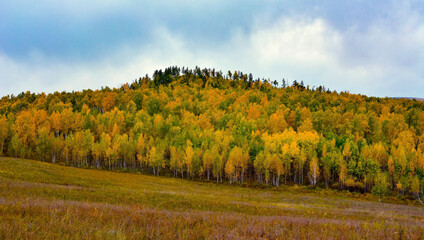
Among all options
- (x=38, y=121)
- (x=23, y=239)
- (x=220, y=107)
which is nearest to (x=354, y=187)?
(x=23, y=239)

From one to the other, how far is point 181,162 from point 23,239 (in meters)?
79.9

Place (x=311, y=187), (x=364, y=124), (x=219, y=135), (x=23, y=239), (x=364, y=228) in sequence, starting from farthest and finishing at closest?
(x=364, y=124)
(x=219, y=135)
(x=311, y=187)
(x=364, y=228)
(x=23, y=239)

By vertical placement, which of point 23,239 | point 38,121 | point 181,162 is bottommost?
point 181,162

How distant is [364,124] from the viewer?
12325cm

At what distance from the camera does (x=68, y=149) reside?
296 ft

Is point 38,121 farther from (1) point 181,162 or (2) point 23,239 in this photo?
(2) point 23,239

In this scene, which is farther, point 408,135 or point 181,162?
point 408,135

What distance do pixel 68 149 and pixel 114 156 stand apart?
695 inches

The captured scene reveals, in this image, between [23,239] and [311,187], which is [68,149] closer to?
[311,187]

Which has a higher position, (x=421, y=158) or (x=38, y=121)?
(x=38, y=121)

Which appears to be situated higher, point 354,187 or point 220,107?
point 220,107

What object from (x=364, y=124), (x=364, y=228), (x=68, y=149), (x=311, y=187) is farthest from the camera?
(x=364, y=124)

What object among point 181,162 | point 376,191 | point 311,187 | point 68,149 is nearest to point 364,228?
point 376,191

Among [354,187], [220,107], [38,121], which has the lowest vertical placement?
[354,187]
